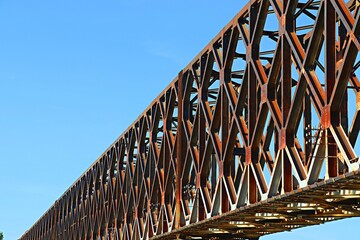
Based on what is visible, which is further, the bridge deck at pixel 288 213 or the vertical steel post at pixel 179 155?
the vertical steel post at pixel 179 155

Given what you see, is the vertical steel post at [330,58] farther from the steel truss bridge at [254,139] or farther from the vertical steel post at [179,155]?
the vertical steel post at [179,155]

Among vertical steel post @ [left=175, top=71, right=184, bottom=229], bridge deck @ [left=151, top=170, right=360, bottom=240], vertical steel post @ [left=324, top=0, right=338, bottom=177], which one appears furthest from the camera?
vertical steel post @ [left=175, top=71, right=184, bottom=229]

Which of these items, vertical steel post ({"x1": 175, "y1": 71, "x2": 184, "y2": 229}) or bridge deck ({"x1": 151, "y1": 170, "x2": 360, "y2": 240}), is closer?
bridge deck ({"x1": 151, "y1": 170, "x2": 360, "y2": 240})

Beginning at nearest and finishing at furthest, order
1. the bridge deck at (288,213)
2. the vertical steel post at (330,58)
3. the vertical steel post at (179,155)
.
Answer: the vertical steel post at (330,58) → the bridge deck at (288,213) → the vertical steel post at (179,155)

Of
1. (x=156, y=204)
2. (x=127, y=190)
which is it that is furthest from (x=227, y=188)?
(x=127, y=190)

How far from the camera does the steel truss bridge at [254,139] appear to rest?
34.1m

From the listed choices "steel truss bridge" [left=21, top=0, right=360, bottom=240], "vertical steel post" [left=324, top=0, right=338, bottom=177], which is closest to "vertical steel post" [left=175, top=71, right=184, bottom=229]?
"steel truss bridge" [left=21, top=0, right=360, bottom=240]

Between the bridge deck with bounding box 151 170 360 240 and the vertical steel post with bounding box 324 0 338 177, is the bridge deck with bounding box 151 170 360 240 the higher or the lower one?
the lower one

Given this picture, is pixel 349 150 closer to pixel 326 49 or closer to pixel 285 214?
pixel 326 49

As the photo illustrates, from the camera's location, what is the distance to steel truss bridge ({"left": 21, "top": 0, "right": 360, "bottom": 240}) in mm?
34125

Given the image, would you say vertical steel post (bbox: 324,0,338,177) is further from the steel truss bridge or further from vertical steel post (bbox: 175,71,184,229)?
vertical steel post (bbox: 175,71,184,229)

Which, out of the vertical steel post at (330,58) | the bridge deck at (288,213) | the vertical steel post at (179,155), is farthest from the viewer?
the vertical steel post at (179,155)

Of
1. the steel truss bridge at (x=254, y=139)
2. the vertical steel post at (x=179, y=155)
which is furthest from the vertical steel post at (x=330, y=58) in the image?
Result: the vertical steel post at (x=179, y=155)

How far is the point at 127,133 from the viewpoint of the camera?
7319cm
